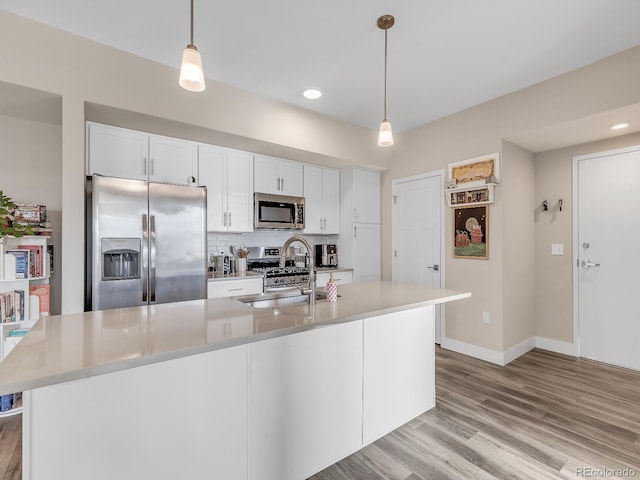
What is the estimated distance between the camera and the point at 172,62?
2.63 meters

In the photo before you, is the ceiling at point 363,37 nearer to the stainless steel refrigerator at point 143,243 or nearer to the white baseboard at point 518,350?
the stainless steel refrigerator at point 143,243

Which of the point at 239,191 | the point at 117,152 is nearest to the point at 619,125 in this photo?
the point at 239,191

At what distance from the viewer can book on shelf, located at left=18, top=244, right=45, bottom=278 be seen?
2.42 m

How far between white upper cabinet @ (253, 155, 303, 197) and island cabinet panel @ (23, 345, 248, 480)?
8.58ft

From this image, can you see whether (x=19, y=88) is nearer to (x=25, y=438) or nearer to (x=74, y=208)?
(x=74, y=208)

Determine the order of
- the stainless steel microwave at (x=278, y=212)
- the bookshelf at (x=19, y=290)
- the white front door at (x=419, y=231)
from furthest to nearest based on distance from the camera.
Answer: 1. the white front door at (x=419, y=231)
2. the stainless steel microwave at (x=278, y=212)
3. the bookshelf at (x=19, y=290)

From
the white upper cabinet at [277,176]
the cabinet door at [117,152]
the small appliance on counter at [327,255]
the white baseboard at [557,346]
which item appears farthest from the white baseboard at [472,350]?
the cabinet door at [117,152]

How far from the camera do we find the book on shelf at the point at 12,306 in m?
2.30

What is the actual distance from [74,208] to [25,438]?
5.95 feet

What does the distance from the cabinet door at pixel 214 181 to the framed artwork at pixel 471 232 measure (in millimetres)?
2577

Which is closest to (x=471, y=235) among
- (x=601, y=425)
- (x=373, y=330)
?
(x=601, y=425)

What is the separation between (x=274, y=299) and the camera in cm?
218

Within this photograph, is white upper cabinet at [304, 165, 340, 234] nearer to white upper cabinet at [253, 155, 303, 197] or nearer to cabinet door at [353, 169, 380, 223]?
white upper cabinet at [253, 155, 303, 197]

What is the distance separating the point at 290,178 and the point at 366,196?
1.11m
